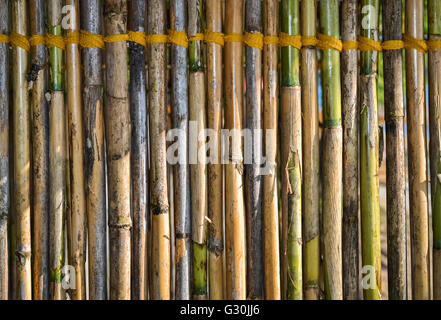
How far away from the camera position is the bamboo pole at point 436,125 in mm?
1651

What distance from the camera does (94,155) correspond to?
161 cm

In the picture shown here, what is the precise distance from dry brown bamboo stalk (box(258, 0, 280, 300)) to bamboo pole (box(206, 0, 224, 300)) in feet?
0.49

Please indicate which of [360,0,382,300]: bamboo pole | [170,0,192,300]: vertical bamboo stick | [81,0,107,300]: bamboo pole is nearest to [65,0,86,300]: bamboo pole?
[81,0,107,300]: bamboo pole

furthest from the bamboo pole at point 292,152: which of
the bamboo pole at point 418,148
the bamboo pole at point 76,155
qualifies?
the bamboo pole at point 76,155

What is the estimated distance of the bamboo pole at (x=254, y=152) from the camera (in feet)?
5.33

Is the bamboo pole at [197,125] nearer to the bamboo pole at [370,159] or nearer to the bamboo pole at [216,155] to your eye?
the bamboo pole at [216,155]

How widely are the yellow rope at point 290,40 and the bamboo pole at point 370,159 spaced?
0.22 metres

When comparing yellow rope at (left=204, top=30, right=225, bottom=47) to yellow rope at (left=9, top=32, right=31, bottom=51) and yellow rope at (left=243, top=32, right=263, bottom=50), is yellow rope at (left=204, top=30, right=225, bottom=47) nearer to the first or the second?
yellow rope at (left=243, top=32, right=263, bottom=50)

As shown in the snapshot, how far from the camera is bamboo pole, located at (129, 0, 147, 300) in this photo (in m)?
1.61

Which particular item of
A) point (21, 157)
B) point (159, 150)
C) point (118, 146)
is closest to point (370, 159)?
point (159, 150)

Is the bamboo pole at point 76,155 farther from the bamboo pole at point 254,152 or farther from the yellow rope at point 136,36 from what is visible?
the bamboo pole at point 254,152

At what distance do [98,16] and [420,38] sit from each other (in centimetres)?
104

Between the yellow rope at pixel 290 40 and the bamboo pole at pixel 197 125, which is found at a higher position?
the yellow rope at pixel 290 40
